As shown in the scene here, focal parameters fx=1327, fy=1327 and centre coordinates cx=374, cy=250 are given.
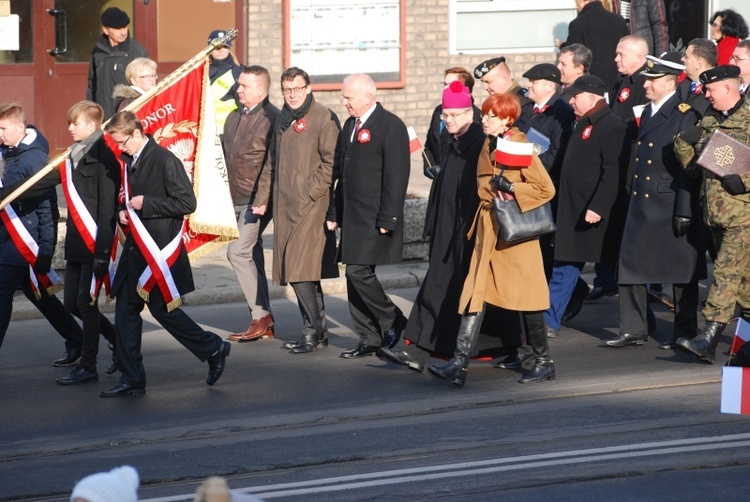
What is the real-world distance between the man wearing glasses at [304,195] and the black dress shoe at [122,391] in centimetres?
148

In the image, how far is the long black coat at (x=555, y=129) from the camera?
391 inches

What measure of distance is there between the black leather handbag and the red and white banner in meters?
2.12

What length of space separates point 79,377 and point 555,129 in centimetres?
394

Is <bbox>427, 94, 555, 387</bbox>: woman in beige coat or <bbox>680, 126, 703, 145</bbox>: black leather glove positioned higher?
<bbox>680, 126, 703, 145</bbox>: black leather glove

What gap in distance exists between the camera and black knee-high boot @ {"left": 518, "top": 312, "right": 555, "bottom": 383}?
8.29 meters

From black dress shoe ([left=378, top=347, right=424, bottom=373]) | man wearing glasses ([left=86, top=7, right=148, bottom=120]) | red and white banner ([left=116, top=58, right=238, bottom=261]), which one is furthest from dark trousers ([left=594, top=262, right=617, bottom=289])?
man wearing glasses ([left=86, top=7, right=148, bottom=120])

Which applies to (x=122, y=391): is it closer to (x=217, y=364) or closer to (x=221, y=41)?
(x=217, y=364)

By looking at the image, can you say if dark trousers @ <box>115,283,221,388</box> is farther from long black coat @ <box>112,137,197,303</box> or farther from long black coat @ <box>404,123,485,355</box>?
long black coat @ <box>404,123,485,355</box>

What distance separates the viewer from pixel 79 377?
28.3 ft

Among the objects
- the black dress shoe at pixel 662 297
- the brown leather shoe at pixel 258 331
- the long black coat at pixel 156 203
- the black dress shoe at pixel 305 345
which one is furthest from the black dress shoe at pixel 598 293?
the long black coat at pixel 156 203

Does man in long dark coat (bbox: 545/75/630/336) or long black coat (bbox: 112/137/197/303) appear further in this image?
man in long dark coat (bbox: 545/75/630/336)

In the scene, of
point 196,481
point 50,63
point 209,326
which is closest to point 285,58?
point 50,63

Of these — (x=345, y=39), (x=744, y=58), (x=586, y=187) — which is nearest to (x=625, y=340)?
(x=586, y=187)

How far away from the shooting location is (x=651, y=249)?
923 centimetres
